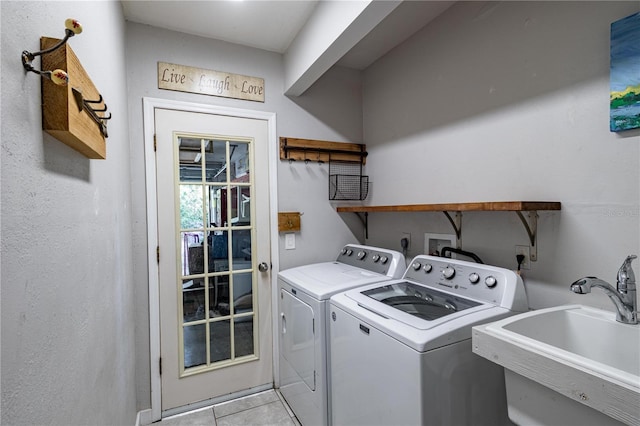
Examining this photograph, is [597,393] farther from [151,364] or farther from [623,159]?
[151,364]

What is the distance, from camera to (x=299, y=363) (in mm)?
1975

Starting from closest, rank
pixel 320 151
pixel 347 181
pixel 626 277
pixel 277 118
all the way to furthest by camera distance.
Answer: pixel 626 277
pixel 277 118
pixel 320 151
pixel 347 181

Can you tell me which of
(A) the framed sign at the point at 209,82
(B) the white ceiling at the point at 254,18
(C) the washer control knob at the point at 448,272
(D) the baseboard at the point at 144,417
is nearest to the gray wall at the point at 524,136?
(B) the white ceiling at the point at 254,18

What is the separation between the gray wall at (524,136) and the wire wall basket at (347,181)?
0.47 metres

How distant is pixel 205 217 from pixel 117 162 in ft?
2.53

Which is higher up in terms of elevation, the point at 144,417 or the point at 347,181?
the point at 347,181

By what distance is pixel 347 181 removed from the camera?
2.74 m

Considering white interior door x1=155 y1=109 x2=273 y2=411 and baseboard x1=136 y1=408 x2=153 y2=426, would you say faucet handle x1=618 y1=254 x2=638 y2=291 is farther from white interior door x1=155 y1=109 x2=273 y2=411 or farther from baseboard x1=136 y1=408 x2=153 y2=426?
baseboard x1=136 y1=408 x2=153 y2=426

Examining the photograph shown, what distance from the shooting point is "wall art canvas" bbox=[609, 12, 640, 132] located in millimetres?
1146

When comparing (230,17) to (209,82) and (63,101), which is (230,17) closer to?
(209,82)

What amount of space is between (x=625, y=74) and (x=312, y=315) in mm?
1799

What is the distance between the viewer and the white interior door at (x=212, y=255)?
6.95 ft

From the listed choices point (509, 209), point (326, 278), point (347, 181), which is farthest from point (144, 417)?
point (509, 209)

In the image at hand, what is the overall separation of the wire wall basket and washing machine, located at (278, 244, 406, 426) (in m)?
0.52
